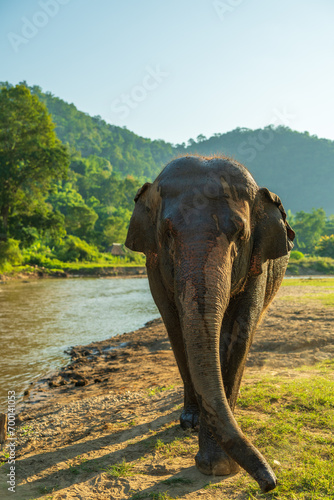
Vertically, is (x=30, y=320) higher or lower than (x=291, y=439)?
lower

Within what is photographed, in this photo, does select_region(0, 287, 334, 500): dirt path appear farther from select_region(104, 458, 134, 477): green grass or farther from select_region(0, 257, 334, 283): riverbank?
select_region(0, 257, 334, 283): riverbank

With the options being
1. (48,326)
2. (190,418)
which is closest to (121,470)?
(190,418)

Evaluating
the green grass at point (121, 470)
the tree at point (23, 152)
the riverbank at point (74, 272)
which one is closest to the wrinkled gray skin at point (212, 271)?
the green grass at point (121, 470)

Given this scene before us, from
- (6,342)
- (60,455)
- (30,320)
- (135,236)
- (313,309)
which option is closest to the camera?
(60,455)

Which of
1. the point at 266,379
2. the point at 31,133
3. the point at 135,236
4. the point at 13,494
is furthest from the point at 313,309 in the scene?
the point at 31,133

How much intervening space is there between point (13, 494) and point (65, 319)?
13125 millimetres

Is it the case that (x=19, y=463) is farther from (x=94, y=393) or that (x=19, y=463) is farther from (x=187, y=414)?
(x=94, y=393)

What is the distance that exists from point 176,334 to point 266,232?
1.31 metres

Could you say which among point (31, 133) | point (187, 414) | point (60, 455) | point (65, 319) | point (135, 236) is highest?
point (31, 133)

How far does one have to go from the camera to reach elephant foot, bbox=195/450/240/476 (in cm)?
327

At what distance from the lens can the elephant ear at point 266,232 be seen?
3.98 metres

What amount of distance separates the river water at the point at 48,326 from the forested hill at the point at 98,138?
140 m

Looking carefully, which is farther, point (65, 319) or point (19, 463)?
point (65, 319)

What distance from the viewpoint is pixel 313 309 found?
12.6 meters
